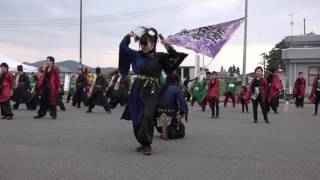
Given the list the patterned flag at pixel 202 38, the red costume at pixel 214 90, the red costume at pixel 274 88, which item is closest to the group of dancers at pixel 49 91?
the red costume at pixel 214 90

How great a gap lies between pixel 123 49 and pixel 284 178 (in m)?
3.67

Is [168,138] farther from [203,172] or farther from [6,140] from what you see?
[203,172]

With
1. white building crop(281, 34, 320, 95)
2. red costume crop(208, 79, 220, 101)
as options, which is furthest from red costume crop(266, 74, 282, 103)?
white building crop(281, 34, 320, 95)

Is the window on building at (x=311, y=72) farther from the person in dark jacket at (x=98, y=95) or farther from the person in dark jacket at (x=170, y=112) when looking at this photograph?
the person in dark jacket at (x=170, y=112)

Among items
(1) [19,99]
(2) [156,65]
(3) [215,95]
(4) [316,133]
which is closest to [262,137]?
(4) [316,133]

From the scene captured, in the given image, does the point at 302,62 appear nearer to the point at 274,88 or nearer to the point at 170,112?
the point at 274,88

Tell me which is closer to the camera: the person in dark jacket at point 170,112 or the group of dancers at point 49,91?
the person in dark jacket at point 170,112

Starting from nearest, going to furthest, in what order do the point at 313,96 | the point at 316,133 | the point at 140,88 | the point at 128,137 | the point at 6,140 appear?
the point at 140,88
the point at 6,140
the point at 128,137
the point at 316,133
the point at 313,96

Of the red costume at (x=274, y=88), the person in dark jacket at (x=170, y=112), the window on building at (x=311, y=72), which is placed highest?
the window on building at (x=311, y=72)

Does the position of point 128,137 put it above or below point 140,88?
below

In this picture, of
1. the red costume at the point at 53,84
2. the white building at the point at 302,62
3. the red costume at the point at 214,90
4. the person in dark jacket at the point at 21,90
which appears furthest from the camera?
the white building at the point at 302,62

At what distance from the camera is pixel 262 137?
11227 millimetres

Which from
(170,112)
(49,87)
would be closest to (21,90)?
(49,87)

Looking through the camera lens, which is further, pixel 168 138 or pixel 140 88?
pixel 168 138
